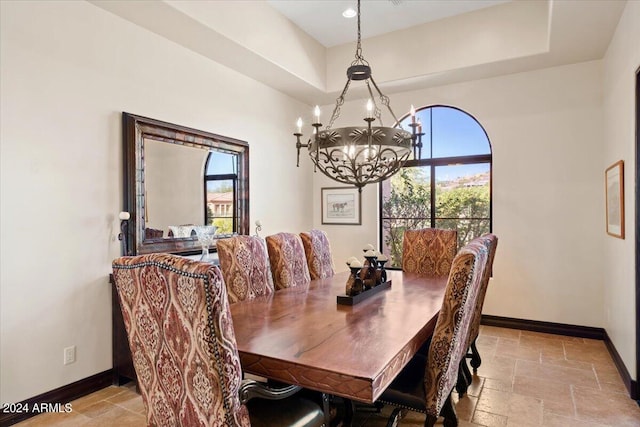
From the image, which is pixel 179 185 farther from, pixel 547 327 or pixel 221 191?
pixel 547 327

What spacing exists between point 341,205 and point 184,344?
437cm

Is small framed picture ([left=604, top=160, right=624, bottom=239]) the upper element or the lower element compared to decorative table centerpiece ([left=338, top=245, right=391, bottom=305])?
upper

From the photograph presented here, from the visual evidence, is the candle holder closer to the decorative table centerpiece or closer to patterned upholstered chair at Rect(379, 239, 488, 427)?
the decorative table centerpiece

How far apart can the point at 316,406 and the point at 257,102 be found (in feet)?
12.3

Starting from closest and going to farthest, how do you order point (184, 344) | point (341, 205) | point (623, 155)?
point (184, 344)
point (623, 155)
point (341, 205)

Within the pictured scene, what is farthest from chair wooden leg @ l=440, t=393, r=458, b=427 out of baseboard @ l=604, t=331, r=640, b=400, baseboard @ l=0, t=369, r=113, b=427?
baseboard @ l=0, t=369, r=113, b=427

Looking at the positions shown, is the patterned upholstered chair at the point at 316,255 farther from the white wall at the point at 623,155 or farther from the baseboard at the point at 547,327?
the white wall at the point at 623,155

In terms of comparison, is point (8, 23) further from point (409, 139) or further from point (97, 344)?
point (409, 139)

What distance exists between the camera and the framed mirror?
3.15 metres

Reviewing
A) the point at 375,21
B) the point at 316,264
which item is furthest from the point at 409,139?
the point at 375,21

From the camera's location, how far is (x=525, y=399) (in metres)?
2.71

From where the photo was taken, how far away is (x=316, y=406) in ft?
5.49

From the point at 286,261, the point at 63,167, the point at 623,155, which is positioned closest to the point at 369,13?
the point at 623,155

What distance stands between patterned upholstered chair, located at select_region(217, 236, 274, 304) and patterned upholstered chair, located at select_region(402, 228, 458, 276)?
1621mm
